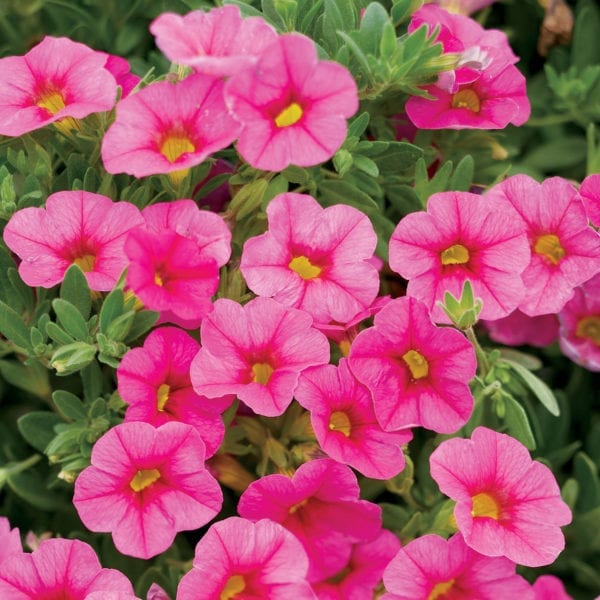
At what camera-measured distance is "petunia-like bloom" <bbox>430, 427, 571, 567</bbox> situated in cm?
100

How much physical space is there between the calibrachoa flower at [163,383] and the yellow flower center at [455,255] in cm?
30

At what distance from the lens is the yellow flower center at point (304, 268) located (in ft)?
3.46

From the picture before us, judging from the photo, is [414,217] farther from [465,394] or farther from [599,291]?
[599,291]

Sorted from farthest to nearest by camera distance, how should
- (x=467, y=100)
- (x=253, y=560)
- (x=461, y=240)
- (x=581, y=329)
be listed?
(x=581, y=329) → (x=467, y=100) → (x=461, y=240) → (x=253, y=560)

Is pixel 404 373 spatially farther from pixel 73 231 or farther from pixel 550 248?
pixel 73 231

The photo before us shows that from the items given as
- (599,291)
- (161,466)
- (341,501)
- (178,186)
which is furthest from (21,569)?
(599,291)

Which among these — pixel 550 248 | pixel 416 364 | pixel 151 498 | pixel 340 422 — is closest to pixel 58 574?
pixel 151 498

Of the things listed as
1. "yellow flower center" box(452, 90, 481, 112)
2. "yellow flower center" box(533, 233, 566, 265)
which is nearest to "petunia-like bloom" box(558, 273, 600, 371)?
"yellow flower center" box(533, 233, 566, 265)

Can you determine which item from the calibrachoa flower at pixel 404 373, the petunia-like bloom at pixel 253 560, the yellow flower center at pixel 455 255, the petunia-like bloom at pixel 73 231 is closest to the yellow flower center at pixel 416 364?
the calibrachoa flower at pixel 404 373

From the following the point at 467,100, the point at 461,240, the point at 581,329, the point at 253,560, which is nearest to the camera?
the point at 253,560

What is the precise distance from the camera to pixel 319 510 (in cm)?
106

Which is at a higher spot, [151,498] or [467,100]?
[467,100]

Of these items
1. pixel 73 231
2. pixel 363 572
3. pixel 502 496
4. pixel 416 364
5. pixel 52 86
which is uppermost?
pixel 52 86

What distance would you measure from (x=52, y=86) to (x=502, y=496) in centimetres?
70
